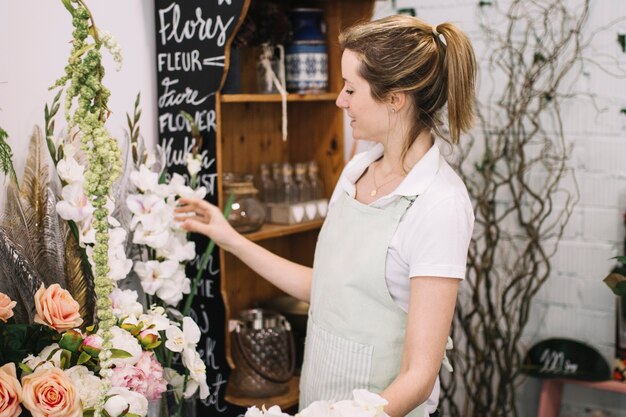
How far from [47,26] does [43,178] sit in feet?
1.57

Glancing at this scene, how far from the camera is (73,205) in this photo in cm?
153

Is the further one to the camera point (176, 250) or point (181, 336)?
point (176, 250)

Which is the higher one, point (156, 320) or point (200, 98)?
point (200, 98)

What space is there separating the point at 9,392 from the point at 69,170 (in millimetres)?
460

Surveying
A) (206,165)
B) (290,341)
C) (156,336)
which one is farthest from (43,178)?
(290,341)

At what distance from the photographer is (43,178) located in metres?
1.62

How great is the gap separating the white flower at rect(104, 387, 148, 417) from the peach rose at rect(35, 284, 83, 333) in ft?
0.56

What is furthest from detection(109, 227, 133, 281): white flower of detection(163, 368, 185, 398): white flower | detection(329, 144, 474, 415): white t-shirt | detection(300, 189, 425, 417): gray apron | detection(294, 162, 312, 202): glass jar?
detection(294, 162, 312, 202): glass jar

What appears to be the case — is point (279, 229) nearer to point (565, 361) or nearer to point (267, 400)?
point (267, 400)

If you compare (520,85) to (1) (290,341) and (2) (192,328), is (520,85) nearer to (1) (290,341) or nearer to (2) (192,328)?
(1) (290,341)

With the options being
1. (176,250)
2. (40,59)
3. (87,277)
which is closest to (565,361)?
(176,250)

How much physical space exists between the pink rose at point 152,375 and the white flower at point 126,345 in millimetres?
18

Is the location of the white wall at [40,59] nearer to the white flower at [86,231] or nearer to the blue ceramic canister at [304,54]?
the white flower at [86,231]

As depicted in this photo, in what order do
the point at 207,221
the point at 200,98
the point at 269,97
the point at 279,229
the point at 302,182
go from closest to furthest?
1. the point at 207,221
2. the point at 200,98
3. the point at 269,97
4. the point at 279,229
5. the point at 302,182
